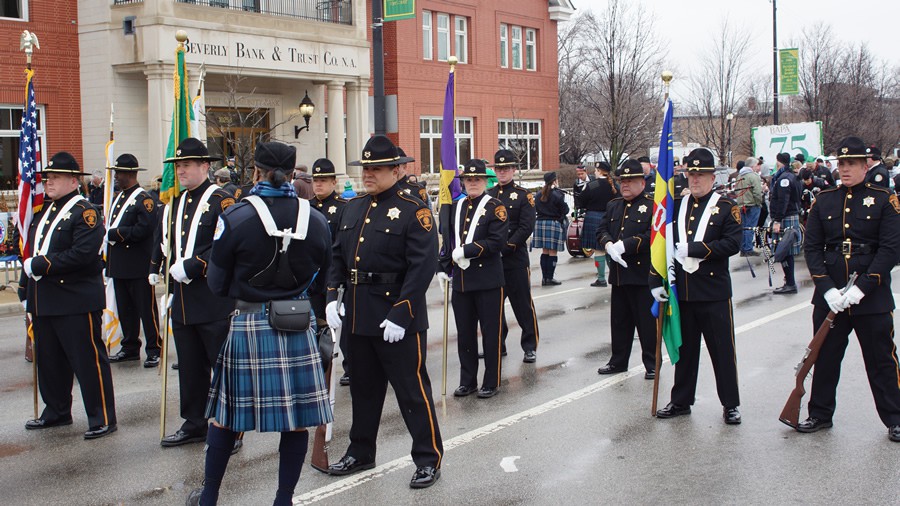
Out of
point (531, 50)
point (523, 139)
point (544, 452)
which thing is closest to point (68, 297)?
point (544, 452)

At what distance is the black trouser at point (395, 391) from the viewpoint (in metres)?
5.95

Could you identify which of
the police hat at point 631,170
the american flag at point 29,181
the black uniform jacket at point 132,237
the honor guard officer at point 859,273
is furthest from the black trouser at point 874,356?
the black uniform jacket at point 132,237

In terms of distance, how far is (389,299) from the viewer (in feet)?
19.6

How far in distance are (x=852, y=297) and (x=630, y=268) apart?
2.55 meters

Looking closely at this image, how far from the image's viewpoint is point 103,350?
23.9 ft

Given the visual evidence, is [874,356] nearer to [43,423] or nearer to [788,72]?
[43,423]

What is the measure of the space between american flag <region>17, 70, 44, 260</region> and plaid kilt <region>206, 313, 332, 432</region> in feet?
10.8

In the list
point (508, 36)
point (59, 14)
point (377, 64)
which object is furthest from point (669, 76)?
point (508, 36)

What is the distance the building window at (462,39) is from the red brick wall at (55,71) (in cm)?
1513

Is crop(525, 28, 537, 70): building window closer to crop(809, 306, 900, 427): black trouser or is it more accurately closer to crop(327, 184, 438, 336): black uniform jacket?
crop(809, 306, 900, 427): black trouser

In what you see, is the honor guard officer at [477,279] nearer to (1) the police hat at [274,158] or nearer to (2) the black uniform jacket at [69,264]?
(2) the black uniform jacket at [69,264]

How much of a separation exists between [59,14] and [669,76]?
19304 millimetres

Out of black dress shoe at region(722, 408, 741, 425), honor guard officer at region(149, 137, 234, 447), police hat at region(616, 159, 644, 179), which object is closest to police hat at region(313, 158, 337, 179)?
honor guard officer at region(149, 137, 234, 447)

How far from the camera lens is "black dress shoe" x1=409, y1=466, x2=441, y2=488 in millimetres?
5824
